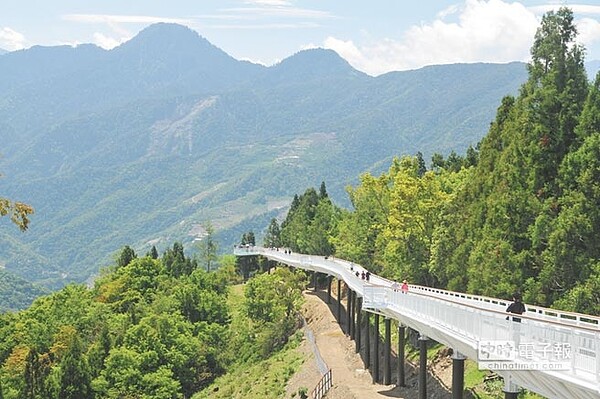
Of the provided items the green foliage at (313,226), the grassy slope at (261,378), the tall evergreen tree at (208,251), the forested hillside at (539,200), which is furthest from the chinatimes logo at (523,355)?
the tall evergreen tree at (208,251)

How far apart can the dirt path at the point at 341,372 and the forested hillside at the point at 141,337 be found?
3.06 m

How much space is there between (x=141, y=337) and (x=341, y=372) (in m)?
21.0

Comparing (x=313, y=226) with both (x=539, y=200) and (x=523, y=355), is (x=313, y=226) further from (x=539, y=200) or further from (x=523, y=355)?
(x=523, y=355)

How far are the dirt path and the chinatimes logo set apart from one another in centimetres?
1511

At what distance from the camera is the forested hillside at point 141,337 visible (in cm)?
5794

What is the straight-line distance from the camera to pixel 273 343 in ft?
218

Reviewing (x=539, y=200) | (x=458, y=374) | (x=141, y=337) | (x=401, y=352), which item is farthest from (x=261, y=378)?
(x=458, y=374)

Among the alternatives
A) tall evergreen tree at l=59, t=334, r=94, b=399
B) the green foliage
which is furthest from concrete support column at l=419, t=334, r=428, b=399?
the green foliage

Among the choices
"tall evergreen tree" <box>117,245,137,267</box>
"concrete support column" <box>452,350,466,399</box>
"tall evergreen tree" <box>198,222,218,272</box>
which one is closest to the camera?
"concrete support column" <box>452,350,466,399</box>

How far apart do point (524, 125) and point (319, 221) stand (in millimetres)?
65342

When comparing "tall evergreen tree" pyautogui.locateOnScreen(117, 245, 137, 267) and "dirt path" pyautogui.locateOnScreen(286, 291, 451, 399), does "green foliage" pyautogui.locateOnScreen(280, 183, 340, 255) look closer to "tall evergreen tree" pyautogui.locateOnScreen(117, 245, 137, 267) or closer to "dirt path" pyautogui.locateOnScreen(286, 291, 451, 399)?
"dirt path" pyautogui.locateOnScreen(286, 291, 451, 399)

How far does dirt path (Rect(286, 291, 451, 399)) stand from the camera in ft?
124

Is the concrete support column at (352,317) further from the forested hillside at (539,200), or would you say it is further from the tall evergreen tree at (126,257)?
the tall evergreen tree at (126,257)

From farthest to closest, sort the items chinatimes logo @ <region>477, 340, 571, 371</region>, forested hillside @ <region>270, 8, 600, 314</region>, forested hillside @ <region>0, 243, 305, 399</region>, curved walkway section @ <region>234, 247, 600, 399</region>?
1. forested hillside @ <region>0, 243, 305, 399</region>
2. forested hillside @ <region>270, 8, 600, 314</region>
3. chinatimes logo @ <region>477, 340, 571, 371</region>
4. curved walkway section @ <region>234, 247, 600, 399</region>
